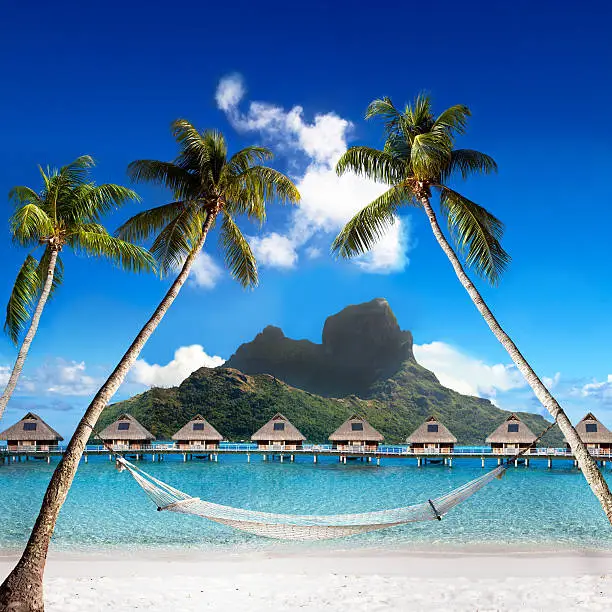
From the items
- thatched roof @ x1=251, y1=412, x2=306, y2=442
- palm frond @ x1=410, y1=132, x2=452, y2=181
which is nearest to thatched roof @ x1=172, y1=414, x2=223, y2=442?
thatched roof @ x1=251, y1=412, x2=306, y2=442

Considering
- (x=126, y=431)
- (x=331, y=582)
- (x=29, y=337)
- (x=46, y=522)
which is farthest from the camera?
(x=126, y=431)

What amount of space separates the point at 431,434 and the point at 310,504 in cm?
1259

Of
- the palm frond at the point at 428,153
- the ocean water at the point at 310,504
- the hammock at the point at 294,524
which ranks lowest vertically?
the ocean water at the point at 310,504

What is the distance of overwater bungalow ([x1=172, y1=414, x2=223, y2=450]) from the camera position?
25.6 metres

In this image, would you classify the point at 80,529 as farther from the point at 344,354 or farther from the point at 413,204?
the point at 344,354

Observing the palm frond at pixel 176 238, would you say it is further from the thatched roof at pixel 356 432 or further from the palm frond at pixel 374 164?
the thatched roof at pixel 356 432

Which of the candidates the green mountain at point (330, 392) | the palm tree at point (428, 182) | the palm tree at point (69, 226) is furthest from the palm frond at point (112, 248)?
the green mountain at point (330, 392)

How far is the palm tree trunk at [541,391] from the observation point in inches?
155

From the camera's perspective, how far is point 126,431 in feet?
83.0

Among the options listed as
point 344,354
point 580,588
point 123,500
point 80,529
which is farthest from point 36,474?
point 344,354

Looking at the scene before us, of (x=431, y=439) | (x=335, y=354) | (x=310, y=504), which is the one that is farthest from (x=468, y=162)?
(x=335, y=354)

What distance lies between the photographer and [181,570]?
20.6 feet

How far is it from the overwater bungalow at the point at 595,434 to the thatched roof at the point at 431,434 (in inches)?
210

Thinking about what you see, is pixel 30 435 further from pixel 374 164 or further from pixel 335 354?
pixel 335 354
